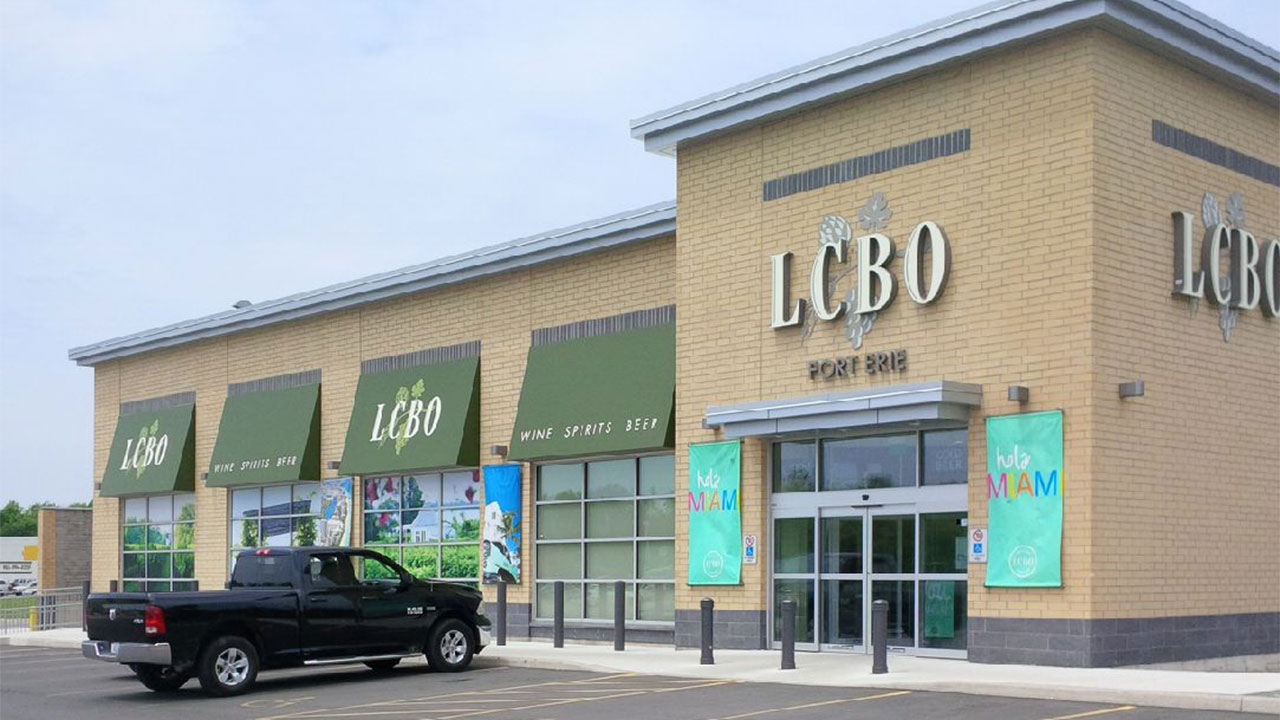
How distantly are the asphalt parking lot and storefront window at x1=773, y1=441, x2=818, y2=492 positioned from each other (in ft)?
13.8

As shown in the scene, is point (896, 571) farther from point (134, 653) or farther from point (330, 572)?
point (134, 653)

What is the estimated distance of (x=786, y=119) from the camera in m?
23.6

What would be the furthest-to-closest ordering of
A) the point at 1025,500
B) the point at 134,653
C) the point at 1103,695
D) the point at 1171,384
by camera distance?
the point at 1171,384 → the point at 1025,500 → the point at 134,653 → the point at 1103,695

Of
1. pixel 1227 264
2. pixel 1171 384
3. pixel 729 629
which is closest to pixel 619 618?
pixel 729 629

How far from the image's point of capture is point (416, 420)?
3156cm

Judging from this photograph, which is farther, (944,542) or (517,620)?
(517,620)

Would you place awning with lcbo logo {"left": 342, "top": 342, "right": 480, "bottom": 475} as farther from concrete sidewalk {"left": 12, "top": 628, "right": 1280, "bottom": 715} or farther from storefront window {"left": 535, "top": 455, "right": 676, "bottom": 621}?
concrete sidewalk {"left": 12, "top": 628, "right": 1280, "bottom": 715}

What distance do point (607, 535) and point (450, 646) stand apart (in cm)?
587

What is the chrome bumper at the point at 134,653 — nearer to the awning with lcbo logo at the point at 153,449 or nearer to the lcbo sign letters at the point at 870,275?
the lcbo sign letters at the point at 870,275

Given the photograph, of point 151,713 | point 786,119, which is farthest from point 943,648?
point 151,713

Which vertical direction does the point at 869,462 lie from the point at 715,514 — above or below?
above

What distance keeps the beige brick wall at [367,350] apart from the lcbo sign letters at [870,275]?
4008 millimetres

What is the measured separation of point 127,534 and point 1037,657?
28.2 metres

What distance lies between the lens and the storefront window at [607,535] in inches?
1051
